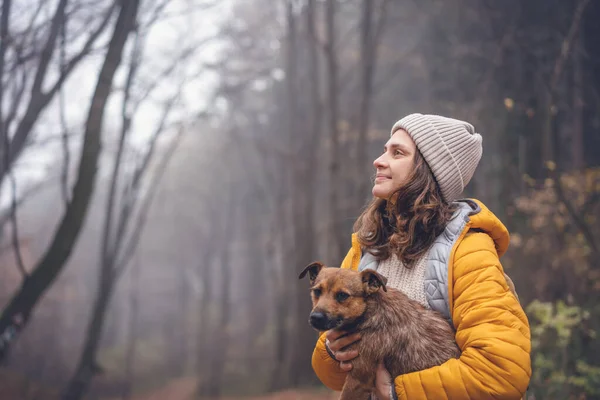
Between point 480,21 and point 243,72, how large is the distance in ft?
30.5

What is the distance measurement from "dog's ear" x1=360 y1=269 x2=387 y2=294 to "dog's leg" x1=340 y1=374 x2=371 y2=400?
0.50 m

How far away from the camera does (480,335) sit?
2352mm

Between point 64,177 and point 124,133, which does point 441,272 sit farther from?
point 124,133

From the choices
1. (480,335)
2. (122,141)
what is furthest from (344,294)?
(122,141)

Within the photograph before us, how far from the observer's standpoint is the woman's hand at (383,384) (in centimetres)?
257

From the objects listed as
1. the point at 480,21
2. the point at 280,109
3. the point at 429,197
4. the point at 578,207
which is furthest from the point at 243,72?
the point at 429,197

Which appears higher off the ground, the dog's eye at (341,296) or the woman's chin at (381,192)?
the woman's chin at (381,192)

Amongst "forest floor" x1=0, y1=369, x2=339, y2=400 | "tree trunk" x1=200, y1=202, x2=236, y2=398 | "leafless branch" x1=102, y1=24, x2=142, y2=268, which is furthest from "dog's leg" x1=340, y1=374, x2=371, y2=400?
Answer: "tree trunk" x1=200, y1=202, x2=236, y2=398

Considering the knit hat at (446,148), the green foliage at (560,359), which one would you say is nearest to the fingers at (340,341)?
the knit hat at (446,148)

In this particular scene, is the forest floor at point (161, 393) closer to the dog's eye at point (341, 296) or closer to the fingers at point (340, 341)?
the fingers at point (340, 341)

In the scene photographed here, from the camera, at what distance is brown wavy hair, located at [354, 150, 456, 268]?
9.09ft

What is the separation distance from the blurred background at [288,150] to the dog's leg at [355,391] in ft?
9.51

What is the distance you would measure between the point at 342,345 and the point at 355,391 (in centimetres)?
25

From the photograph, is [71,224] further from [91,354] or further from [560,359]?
[560,359]
